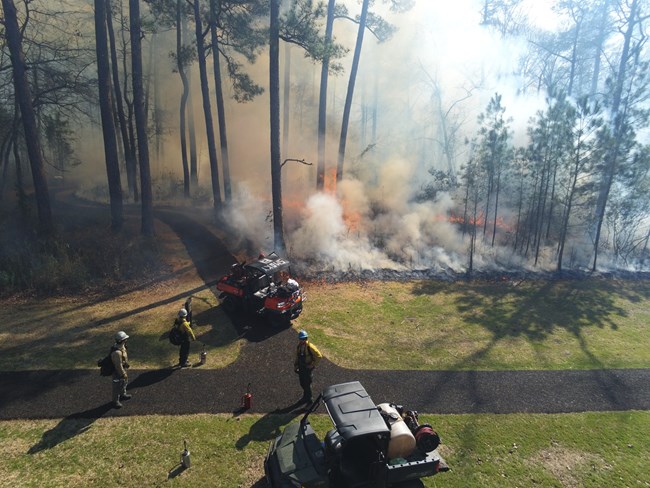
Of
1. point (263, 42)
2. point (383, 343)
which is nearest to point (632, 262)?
point (383, 343)

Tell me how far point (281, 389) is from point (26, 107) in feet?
55.4

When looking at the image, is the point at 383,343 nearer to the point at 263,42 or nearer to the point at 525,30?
the point at 263,42

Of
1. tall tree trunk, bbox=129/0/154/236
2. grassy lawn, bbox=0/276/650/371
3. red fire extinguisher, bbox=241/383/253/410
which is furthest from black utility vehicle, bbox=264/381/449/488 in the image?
tall tree trunk, bbox=129/0/154/236

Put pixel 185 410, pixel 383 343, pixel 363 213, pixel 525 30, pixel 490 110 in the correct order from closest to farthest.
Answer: pixel 185 410
pixel 383 343
pixel 490 110
pixel 363 213
pixel 525 30

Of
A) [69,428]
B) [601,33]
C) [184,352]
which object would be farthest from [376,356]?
[601,33]

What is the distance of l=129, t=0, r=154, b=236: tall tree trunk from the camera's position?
18.6 metres

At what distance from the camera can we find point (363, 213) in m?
27.0

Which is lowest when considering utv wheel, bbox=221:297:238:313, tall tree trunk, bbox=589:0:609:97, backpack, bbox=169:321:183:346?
utv wheel, bbox=221:297:238:313

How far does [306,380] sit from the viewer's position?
9.43 metres

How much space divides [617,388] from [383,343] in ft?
21.7

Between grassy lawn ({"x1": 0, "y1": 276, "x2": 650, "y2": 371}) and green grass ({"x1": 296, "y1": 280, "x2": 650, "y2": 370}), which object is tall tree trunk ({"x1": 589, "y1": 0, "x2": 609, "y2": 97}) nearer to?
green grass ({"x1": 296, "y1": 280, "x2": 650, "y2": 370})

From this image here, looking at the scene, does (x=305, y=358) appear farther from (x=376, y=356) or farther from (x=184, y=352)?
(x=184, y=352)

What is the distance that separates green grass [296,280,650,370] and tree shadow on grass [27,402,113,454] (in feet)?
20.4

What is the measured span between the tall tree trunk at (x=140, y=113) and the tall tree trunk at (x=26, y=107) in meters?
4.18
